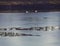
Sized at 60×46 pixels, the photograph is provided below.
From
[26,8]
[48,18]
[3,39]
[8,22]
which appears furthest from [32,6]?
[3,39]

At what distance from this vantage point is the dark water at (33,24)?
273cm

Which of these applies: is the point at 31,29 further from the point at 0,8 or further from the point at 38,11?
the point at 0,8

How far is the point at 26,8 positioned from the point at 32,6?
0.42ft

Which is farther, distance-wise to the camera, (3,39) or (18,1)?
(3,39)

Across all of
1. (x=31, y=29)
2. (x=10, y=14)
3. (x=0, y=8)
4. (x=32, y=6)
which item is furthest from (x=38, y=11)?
(x=0, y=8)

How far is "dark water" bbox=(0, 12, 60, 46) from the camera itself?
2.73 metres

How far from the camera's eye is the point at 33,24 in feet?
9.13

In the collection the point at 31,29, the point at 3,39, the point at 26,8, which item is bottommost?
the point at 3,39

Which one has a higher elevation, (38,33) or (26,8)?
(26,8)

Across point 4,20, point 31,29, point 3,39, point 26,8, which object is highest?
point 26,8

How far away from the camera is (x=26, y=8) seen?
2648mm

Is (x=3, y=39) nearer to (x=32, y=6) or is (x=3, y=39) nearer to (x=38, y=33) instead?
(x=38, y=33)

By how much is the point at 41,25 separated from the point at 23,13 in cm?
45

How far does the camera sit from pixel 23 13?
9.02ft
